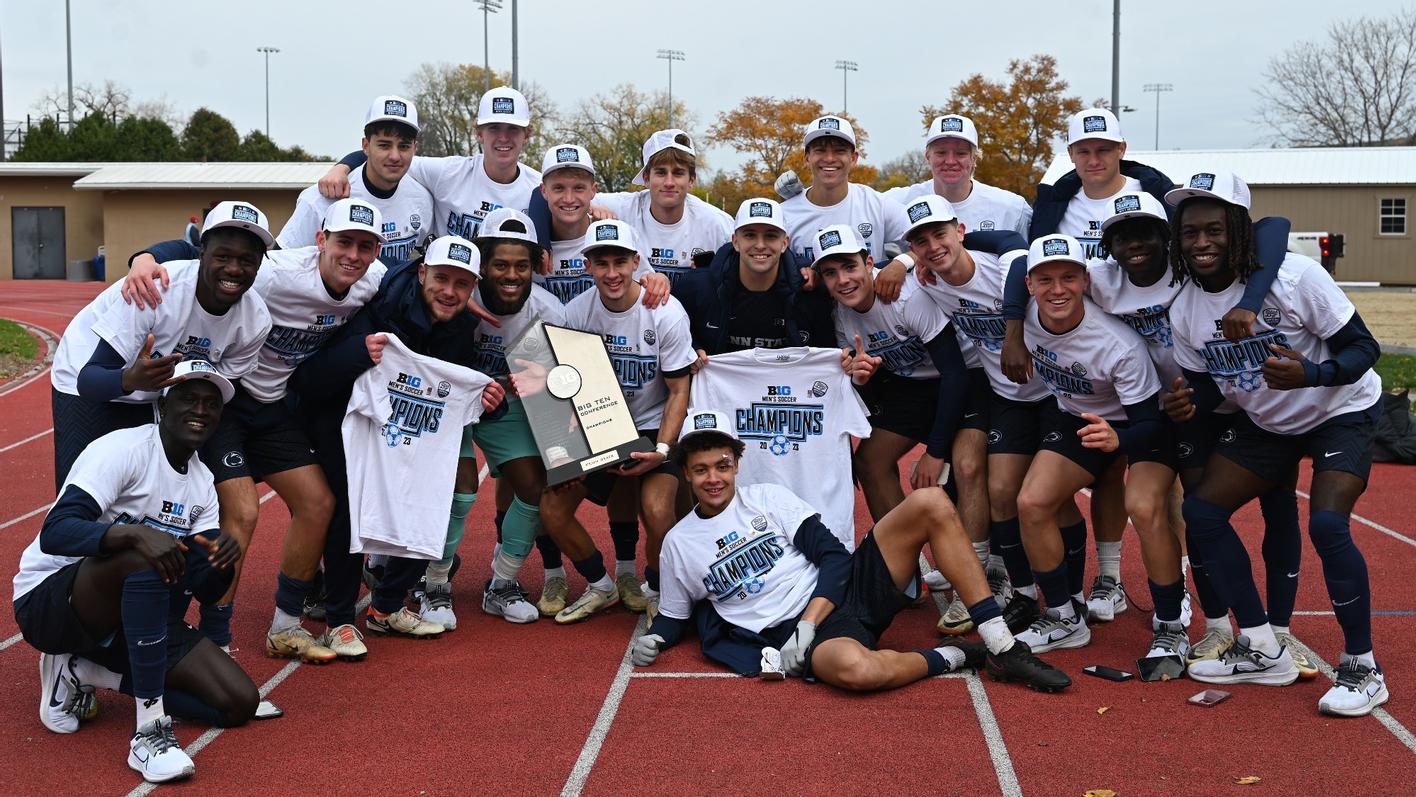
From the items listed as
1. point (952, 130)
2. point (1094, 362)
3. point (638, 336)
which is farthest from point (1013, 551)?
point (952, 130)

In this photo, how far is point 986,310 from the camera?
6637 mm

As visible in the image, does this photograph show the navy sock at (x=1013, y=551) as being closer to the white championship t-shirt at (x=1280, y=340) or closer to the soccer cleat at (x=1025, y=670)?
the soccer cleat at (x=1025, y=670)

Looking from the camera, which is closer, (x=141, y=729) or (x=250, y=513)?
(x=141, y=729)

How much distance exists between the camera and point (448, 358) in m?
6.55

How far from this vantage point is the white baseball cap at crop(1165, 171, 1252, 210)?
5.37m

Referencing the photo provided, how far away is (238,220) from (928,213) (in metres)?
3.29

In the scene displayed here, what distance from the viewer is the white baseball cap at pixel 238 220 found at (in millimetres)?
5441

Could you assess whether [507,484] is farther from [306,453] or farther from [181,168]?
[181,168]

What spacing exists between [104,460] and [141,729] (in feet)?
3.42

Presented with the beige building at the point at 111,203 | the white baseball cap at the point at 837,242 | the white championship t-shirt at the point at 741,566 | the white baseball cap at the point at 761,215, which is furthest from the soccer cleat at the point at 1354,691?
the beige building at the point at 111,203

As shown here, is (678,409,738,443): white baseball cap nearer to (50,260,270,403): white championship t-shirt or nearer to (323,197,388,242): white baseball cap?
(323,197,388,242): white baseball cap

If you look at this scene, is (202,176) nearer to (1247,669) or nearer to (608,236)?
(608,236)

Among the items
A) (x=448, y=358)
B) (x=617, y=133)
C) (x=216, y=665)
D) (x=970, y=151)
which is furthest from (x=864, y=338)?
(x=617, y=133)

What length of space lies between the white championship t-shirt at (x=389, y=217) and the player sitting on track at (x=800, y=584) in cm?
217
